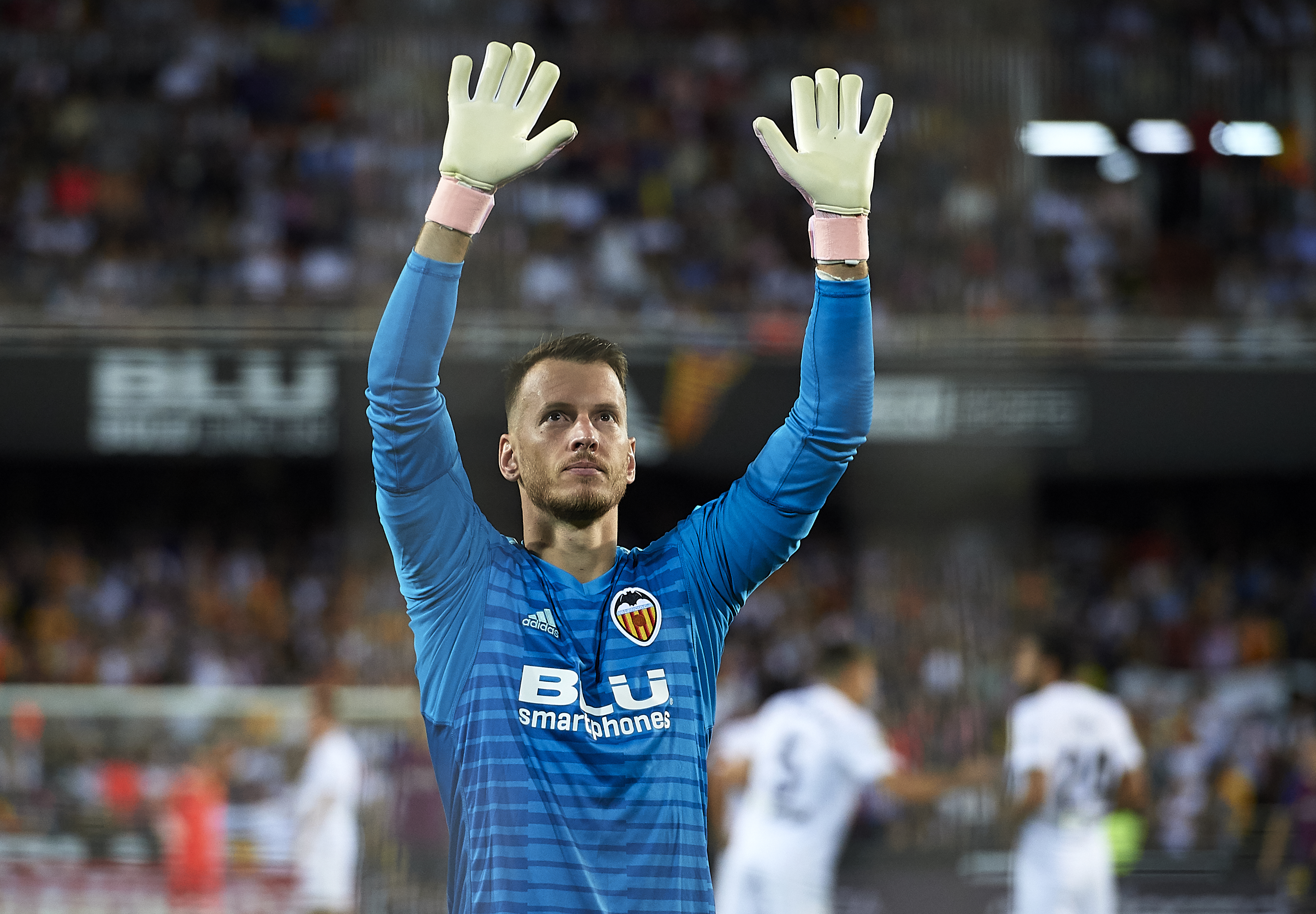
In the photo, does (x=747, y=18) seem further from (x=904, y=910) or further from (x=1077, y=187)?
(x=904, y=910)

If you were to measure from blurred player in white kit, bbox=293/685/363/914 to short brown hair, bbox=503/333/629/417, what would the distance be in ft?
18.8

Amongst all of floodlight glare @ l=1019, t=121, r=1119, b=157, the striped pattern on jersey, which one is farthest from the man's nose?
floodlight glare @ l=1019, t=121, r=1119, b=157

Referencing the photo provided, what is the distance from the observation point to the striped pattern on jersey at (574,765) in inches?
81.3

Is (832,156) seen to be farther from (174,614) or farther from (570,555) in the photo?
(174,614)

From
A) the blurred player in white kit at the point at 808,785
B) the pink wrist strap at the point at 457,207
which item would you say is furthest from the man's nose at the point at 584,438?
the blurred player in white kit at the point at 808,785

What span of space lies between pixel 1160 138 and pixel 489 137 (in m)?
11.2

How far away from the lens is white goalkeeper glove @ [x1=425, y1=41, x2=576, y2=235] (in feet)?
7.06

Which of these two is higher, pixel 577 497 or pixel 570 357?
pixel 570 357

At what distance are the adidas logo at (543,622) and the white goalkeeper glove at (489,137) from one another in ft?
1.95

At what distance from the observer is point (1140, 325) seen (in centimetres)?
1084

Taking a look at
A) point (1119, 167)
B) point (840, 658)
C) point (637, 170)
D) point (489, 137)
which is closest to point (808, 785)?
point (840, 658)

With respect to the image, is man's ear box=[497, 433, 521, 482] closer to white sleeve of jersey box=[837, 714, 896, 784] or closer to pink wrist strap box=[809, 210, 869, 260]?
pink wrist strap box=[809, 210, 869, 260]

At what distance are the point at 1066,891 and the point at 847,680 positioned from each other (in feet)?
4.83

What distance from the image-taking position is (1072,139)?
12.1 m
